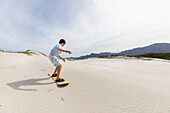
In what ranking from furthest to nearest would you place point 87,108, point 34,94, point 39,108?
point 34,94, point 87,108, point 39,108

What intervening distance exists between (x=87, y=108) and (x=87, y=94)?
743 mm

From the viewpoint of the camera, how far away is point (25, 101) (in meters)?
2.24

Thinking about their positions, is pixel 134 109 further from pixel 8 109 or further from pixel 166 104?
pixel 8 109

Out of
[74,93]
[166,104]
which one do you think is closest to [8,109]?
[74,93]

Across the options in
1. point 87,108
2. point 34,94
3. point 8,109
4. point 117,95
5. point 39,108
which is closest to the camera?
point 8,109

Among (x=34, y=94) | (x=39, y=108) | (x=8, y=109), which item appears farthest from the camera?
(x=34, y=94)

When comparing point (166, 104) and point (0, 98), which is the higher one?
point (0, 98)

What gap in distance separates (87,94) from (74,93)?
495 millimetres

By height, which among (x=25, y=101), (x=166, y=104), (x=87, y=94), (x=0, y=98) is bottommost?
(x=166, y=104)

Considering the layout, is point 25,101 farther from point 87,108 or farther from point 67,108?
point 87,108

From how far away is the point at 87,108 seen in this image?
7.15 ft

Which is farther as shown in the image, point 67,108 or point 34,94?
point 34,94

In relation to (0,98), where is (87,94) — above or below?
below

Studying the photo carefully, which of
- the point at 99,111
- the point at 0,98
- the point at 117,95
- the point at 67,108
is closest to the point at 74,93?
the point at 67,108
